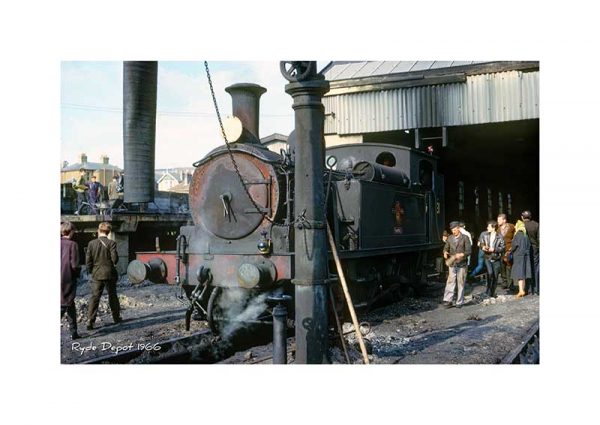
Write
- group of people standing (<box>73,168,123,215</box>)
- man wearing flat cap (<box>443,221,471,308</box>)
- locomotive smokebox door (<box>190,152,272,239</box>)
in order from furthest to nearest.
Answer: group of people standing (<box>73,168,123,215</box>) → man wearing flat cap (<box>443,221,471,308</box>) → locomotive smokebox door (<box>190,152,272,239</box>)

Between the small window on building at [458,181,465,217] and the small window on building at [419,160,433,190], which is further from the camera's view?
the small window on building at [458,181,465,217]

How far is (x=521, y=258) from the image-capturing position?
32.1 feet

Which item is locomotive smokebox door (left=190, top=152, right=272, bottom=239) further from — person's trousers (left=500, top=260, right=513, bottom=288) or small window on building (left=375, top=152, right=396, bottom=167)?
person's trousers (left=500, top=260, right=513, bottom=288)

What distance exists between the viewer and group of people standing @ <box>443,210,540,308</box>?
30.8 feet

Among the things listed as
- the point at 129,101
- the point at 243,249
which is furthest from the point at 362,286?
the point at 129,101

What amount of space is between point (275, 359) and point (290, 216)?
2.07 m

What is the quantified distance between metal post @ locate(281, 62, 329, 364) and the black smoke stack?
1187 mm

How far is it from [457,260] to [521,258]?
131cm

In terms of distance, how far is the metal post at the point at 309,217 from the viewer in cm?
485

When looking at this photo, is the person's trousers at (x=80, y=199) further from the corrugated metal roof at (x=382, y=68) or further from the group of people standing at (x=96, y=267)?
the corrugated metal roof at (x=382, y=68)

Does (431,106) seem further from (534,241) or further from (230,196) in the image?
(230,196)

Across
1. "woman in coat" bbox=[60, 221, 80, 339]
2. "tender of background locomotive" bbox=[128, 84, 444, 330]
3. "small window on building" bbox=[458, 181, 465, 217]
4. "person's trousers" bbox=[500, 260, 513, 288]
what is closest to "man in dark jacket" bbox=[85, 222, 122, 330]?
"woman in coat" bbox=[60, 221, 80, 339]

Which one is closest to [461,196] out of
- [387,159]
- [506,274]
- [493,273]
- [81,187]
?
[506,274]

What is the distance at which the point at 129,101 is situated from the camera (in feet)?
15.7
